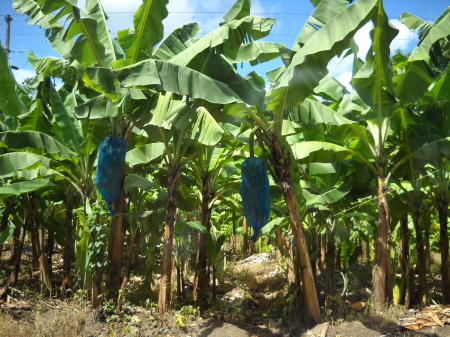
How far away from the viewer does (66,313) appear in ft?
20.0

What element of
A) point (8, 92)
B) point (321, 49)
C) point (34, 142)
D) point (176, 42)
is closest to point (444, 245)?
point (321, 49)

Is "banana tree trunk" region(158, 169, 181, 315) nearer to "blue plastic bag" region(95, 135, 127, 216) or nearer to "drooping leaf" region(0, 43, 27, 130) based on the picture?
"blue plastic bag" region(95, 135, 127, 216)

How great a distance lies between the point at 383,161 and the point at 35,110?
597cm

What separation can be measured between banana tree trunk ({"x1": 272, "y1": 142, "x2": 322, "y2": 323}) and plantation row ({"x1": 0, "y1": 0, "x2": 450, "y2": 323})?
2cm

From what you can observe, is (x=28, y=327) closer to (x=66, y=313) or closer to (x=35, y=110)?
(x=66, y=313)

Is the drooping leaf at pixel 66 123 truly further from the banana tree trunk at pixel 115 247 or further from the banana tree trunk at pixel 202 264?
the banana tree trunk at pixel 202 264

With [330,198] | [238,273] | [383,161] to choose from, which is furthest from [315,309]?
[238,273]

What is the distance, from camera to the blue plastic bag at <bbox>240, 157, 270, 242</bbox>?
216 inches

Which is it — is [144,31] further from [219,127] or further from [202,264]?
[202,264]

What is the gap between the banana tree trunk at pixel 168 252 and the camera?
250 inches

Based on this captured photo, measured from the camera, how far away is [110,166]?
5.95 metres

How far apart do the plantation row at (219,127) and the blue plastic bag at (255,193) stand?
0.02 metres

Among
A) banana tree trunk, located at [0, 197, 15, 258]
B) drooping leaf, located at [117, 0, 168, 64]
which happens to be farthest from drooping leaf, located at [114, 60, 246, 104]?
banana tree trunk, located at [0, 197, 15, 258]

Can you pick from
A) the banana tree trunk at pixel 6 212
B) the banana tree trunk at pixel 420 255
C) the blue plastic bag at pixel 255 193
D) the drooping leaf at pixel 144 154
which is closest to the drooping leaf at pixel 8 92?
the drooping leaf at pixel 144 154
